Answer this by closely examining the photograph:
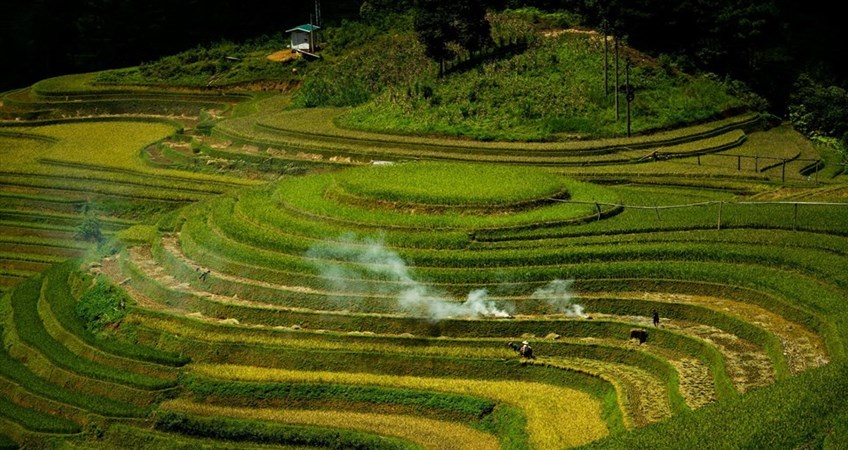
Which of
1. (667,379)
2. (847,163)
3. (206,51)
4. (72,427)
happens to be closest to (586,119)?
(847,163)

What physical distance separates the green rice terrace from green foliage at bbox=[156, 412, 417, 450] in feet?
0.20

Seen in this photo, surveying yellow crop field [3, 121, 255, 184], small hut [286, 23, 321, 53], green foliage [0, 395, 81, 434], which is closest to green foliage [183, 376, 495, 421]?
green foliage [0, 395, 81, 434]

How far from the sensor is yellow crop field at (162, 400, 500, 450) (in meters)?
→ 29.1

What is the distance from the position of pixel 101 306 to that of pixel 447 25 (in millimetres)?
31091

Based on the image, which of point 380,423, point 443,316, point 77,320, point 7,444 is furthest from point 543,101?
point 7,444

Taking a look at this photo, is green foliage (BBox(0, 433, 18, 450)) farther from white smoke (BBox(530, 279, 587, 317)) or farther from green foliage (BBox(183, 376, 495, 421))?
white smoke (BBox(530, 279, 587, 317))

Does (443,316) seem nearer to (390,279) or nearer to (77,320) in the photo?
(390,279)

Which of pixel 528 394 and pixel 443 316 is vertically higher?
pixel 443 316

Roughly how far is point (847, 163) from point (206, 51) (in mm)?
50675

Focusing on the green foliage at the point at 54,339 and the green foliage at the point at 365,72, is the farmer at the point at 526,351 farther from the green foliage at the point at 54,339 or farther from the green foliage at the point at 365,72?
the green foliage at the point at 365,72

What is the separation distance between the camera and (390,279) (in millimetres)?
36688

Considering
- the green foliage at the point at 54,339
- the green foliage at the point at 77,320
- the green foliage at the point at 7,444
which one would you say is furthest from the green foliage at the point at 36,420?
the green foliage at the point at 77,320

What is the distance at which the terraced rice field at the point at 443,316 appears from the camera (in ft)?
95.0

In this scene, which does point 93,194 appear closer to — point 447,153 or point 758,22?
point 447,153
